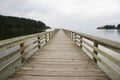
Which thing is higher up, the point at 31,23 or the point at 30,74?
the point at 31,23

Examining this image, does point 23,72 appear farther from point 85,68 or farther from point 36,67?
point 85,68

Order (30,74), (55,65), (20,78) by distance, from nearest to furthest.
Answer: (20,78)
(30,74)
(55,65)

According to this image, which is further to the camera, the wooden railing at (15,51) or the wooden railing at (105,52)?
the wooden railing at (15,51)

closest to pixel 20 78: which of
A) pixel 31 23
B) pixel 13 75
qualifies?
pixel 13 75

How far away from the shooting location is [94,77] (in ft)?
12.0

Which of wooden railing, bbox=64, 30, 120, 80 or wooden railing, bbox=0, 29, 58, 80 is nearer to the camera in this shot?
wooden railing, bbox=64, 30, 120, 80

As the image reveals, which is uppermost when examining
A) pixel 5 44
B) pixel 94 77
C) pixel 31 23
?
pixel 31 23

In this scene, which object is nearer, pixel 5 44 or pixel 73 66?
pixel 5 44

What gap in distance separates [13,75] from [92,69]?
2168 millimetres

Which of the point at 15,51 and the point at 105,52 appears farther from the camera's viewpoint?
the point at 15,51

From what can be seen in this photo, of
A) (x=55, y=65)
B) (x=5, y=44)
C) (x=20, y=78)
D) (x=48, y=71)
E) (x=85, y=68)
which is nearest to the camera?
(x=5, y=44)

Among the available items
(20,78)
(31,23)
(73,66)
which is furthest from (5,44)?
(31,23)

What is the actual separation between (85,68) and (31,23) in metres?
107

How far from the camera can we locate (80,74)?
151 inches
